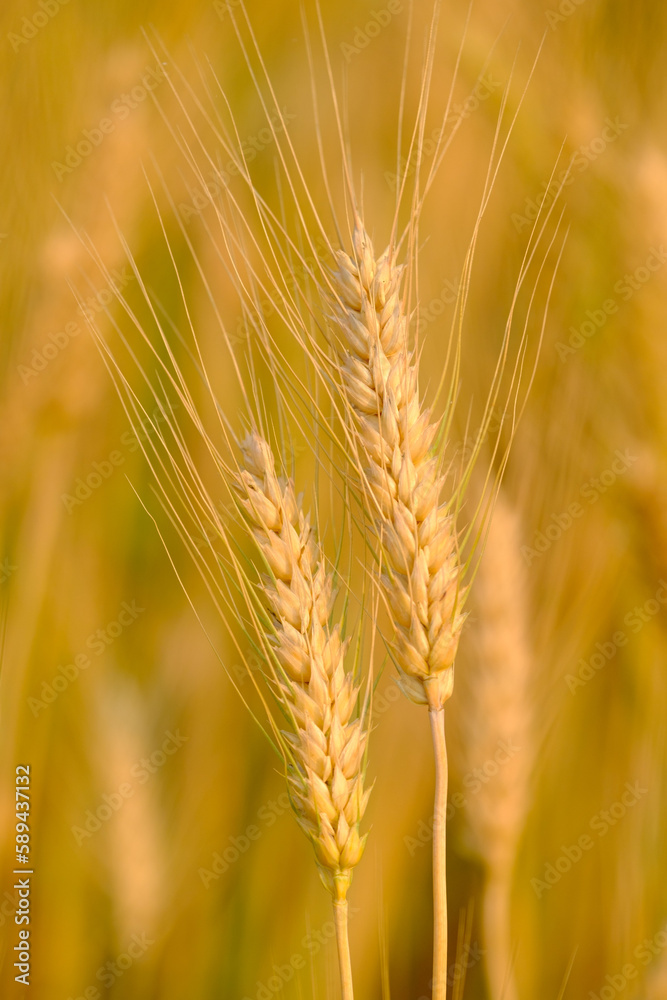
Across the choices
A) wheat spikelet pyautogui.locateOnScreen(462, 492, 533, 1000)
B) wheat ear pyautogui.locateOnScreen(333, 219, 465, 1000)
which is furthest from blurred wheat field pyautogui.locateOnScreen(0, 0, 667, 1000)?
wheat ear pyautogui.locateOnScreen(333, 219, 465, 1000)

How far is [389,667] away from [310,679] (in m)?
0.42

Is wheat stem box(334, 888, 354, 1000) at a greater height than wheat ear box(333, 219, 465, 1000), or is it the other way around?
wheat ear box(333, 219, 465, 1000)

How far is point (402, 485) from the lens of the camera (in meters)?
0.69

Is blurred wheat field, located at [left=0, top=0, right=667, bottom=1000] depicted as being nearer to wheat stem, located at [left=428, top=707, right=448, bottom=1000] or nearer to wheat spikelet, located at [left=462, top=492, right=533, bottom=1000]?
wheat spikelet, located at [left=462, top=492, right=533, bottom=1000]

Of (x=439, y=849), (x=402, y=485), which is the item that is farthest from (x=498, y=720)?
(x=402, y=485)

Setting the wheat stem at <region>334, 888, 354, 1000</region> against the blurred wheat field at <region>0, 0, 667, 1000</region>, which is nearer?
the wheat stem at <region>334, 888, 354, 1000</region>

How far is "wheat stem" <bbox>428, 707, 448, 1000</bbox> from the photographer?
0.63 metres

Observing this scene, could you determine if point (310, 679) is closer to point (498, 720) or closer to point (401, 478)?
point (401, 478)

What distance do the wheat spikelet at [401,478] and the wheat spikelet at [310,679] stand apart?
72mm

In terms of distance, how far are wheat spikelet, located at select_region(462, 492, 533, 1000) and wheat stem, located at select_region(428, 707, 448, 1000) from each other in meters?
0.29

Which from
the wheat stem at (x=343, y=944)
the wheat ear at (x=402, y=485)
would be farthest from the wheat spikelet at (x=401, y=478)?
the wheat stem at (x=343, y=944)

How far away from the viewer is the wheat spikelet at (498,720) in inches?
36.8

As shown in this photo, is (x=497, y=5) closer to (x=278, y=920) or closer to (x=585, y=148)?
(x=585, y=148)

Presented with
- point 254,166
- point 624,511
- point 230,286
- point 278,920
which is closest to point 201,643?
point 278,920
